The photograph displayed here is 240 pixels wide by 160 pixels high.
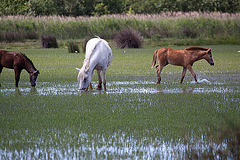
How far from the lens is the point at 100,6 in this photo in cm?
5475

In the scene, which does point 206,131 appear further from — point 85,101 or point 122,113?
point 85,101

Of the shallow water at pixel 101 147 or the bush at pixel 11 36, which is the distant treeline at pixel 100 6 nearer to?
the bush at pixel 11 36

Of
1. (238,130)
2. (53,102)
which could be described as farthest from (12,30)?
(238,130)

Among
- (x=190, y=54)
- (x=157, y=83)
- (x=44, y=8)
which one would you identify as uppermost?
(x=44, y=8)

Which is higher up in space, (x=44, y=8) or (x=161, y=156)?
(x=44, y=8)

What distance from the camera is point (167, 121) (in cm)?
811

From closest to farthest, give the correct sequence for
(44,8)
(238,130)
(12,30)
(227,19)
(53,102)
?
(238,130), (53,102), (12,30), (227,19), (44,8)

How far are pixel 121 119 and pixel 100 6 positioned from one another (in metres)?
47.5

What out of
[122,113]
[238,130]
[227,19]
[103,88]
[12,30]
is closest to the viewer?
[238,130]

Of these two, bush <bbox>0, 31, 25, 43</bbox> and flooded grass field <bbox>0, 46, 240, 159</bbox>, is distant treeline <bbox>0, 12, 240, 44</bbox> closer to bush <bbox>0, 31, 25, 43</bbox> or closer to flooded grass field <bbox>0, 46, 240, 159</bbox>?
bush <bbox>0, 31, 25, 43</bbox>

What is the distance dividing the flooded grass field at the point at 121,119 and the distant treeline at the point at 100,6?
3779 cm

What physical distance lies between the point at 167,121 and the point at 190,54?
6293mm

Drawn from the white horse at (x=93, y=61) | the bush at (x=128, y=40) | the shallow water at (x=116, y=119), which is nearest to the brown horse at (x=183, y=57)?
the shallow water at (x=116, y=119)

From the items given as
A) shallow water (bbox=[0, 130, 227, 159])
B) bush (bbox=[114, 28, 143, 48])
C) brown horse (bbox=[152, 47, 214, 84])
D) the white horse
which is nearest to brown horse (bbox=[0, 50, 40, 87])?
the white horse
